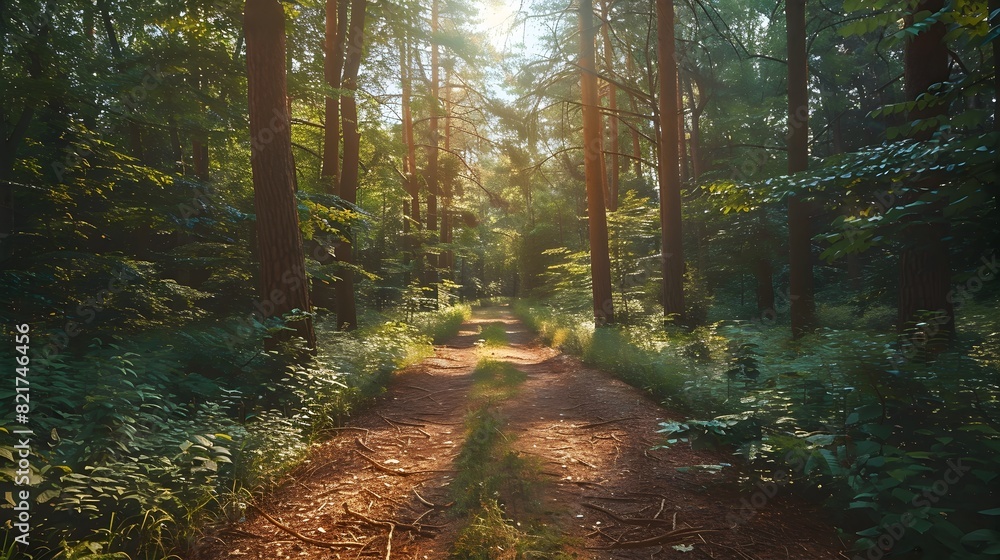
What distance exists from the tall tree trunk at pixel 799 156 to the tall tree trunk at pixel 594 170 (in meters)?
4.90

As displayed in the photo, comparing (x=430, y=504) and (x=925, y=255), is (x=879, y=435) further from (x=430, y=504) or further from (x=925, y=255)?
(x=925, y=255)

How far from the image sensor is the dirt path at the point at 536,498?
3346 millimetres

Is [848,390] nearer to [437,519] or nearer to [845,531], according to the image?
[845,531]

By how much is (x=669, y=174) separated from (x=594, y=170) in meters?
2.63

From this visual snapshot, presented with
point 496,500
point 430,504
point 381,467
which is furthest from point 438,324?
point 496,500

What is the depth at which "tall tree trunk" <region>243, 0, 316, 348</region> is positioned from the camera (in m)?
6.77

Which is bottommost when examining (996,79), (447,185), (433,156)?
(996,79)

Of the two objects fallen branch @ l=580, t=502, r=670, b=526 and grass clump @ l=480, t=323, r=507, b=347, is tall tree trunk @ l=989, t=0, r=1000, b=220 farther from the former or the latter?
grass clump @ l=480, t=323, r=507, b=347

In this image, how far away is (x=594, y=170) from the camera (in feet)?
46.4

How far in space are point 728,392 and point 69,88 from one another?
9.27 metres

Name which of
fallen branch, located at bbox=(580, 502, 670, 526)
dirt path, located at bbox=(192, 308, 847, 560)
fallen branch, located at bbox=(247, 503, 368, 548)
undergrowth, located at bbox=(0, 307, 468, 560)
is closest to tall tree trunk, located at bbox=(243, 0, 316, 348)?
undergrowth, located at bbox=(0, 307, 468, 560)

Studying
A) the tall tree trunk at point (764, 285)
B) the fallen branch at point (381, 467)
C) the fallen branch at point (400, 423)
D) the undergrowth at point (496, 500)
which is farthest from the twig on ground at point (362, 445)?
the tall tree trunk at point (764, 285)

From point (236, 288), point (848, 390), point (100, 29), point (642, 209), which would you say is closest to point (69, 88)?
point (236, 288)

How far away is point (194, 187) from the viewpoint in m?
8.07
